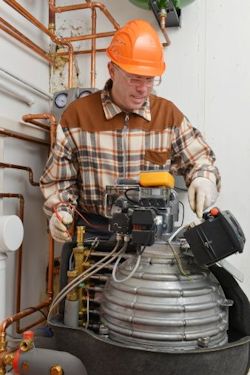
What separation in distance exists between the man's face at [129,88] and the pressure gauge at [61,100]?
0.45m

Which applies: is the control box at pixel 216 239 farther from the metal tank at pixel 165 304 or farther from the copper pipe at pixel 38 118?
the copper pipe at pixel 38 118

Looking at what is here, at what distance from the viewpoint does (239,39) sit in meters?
1.85

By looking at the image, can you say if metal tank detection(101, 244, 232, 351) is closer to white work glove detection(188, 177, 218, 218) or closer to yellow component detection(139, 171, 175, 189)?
yellow component detection(139, 171, 175, 189)

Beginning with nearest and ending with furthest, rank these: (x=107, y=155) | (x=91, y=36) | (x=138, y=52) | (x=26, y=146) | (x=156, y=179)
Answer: (x=156, y=179) < (x=138, y=52) < (x=107, y=155) < (x=26, y=146) < (x=91, y=36)

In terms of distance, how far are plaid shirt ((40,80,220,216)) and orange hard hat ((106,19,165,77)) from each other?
0.65 ft

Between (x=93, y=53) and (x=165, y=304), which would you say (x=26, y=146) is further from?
(x=165, y=304)

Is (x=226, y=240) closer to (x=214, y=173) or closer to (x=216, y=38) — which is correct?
(x=214, y=173)

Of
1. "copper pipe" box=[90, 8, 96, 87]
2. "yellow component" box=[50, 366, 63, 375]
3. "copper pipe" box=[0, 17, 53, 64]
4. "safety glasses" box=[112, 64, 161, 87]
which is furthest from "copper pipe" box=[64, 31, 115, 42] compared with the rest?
"yellow component" box=[50, 366, 63, 375]

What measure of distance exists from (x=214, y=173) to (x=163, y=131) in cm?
28

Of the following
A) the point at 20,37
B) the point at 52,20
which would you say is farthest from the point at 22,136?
the point at 52,20

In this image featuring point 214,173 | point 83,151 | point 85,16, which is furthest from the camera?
point 85,16

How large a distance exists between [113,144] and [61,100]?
1.80 feet

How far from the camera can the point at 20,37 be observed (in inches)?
67.4

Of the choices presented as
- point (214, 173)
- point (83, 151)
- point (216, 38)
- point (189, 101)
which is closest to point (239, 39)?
point (216, 38)
